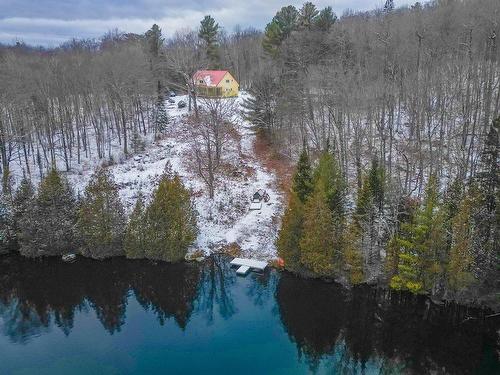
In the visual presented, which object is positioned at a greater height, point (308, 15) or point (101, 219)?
point (308, 15)

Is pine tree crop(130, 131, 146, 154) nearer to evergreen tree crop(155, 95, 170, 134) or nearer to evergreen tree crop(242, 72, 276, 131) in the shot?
evergreen tree crop(155, 95, 170, 134)

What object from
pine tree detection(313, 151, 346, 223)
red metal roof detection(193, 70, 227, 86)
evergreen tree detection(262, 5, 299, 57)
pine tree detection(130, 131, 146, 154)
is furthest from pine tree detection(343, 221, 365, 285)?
red metal roof detection(193, 70, 227, 86)

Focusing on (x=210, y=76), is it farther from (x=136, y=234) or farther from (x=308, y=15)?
(x=136, y=234)

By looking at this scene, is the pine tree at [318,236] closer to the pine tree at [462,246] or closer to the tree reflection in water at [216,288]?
the tree reflection in water at [216,288]

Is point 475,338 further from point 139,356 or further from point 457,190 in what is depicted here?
point 139,356

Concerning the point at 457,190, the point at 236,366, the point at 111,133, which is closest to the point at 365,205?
the point at 457,190

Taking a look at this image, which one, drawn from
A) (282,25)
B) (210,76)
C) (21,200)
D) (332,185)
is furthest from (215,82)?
(332,185)
